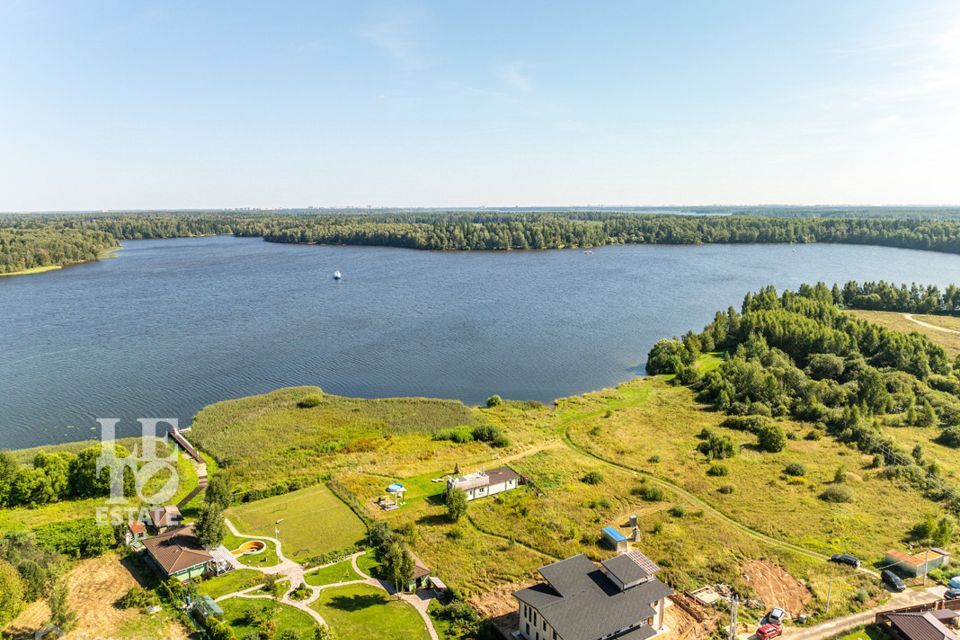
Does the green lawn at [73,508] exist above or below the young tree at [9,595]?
below

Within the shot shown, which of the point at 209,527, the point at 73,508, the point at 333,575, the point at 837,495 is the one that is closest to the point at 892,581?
A: the point at 837,495

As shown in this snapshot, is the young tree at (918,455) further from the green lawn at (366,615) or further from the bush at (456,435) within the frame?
the green lawn at (366,615)

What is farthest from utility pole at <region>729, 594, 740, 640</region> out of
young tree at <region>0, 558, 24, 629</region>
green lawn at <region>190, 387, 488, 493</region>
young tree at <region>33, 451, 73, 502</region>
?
young tree at <region>33, 451, 73, 502</region>

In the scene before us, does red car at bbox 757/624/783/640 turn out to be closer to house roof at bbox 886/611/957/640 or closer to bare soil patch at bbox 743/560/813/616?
bare soil patch at bbox 743/560/813/616

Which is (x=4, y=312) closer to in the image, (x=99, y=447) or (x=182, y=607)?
(x=99, y=447)

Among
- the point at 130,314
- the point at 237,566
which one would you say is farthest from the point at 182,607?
the point at 130,314

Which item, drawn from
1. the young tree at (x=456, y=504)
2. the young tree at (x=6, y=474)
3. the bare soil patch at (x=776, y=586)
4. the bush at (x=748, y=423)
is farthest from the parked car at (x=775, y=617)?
the young tree at (x=6, y=474)

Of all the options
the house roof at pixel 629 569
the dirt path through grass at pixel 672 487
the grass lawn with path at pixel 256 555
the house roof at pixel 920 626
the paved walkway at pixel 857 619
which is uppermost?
the house roof at pixel 629 569
